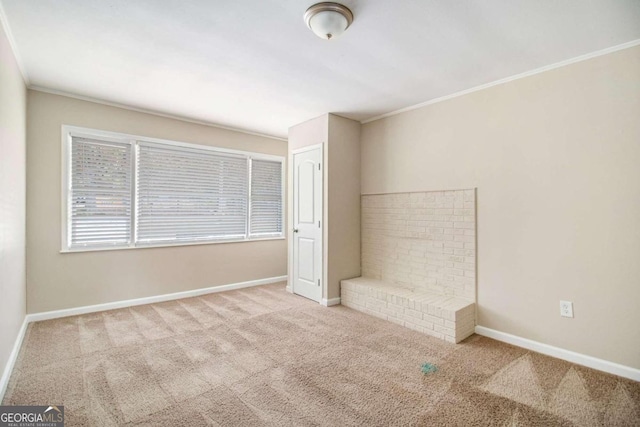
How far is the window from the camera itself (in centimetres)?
351

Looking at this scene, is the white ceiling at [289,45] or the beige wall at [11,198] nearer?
the white ceiling at [289,45]

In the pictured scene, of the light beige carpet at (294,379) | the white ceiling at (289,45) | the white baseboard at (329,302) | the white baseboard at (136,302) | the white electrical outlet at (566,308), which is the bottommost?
the light beige carpet at (294,379)

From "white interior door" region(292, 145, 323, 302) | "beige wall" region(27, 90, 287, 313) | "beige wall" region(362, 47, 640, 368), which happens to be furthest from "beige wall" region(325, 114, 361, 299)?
"beige wall" region(27, 90, 287, 313)

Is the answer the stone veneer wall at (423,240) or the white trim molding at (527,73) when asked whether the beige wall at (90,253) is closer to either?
the stone veneer wall at (423,240)

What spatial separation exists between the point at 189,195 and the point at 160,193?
1.24 feet

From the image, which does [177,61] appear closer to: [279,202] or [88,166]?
[88,166]

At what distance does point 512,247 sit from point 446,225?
0.66 metres

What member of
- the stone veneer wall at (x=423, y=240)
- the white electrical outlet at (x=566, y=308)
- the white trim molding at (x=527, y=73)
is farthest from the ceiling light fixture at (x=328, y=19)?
the white electrical outlet at (x=566, y=308)

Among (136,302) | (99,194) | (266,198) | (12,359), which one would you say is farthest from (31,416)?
(266,198)

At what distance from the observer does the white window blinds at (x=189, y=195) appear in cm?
395

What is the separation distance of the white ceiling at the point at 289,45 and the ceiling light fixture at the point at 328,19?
0.18ft

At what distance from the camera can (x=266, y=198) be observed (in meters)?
5.14

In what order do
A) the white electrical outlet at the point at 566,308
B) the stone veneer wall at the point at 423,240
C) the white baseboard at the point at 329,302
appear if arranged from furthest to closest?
the white baseboard at the point at 329,302
the stone veneer wall at the point at 423,240
the white electrical outlet at the point at 566,308

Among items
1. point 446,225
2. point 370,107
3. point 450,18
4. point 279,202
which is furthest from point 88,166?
point 446,225
